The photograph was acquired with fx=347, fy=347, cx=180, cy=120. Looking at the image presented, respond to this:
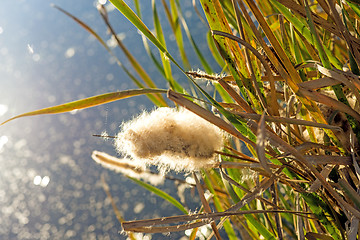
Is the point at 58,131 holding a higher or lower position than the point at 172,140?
higher

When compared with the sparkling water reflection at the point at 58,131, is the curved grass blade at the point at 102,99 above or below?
below

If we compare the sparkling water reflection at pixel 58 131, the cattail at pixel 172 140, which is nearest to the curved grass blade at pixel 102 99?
the cattail at pixel 172 140

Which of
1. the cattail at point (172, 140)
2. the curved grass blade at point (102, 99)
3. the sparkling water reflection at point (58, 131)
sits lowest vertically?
the cattail at point (172, 140)

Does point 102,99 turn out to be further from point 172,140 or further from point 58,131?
point 58,131

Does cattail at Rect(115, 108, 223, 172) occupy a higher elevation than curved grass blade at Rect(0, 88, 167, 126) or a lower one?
lower

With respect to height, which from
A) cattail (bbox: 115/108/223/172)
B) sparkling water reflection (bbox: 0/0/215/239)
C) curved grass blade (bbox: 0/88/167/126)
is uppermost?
sparkling water reflection (bbox: 0/0/215/239)

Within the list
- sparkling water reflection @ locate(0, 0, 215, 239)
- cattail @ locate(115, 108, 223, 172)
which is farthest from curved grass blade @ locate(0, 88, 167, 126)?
sparkling water reflection @ locate(0, 0, 215, 239)

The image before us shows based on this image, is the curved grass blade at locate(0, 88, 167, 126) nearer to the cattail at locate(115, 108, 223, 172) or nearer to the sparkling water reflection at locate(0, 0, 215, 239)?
the cattail at locate(115, 108, 223, 172)

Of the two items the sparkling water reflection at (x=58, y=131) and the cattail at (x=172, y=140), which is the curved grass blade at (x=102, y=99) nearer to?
the cattail at (x=172, y=140)

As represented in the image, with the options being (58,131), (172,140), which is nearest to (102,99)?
(172,140)
